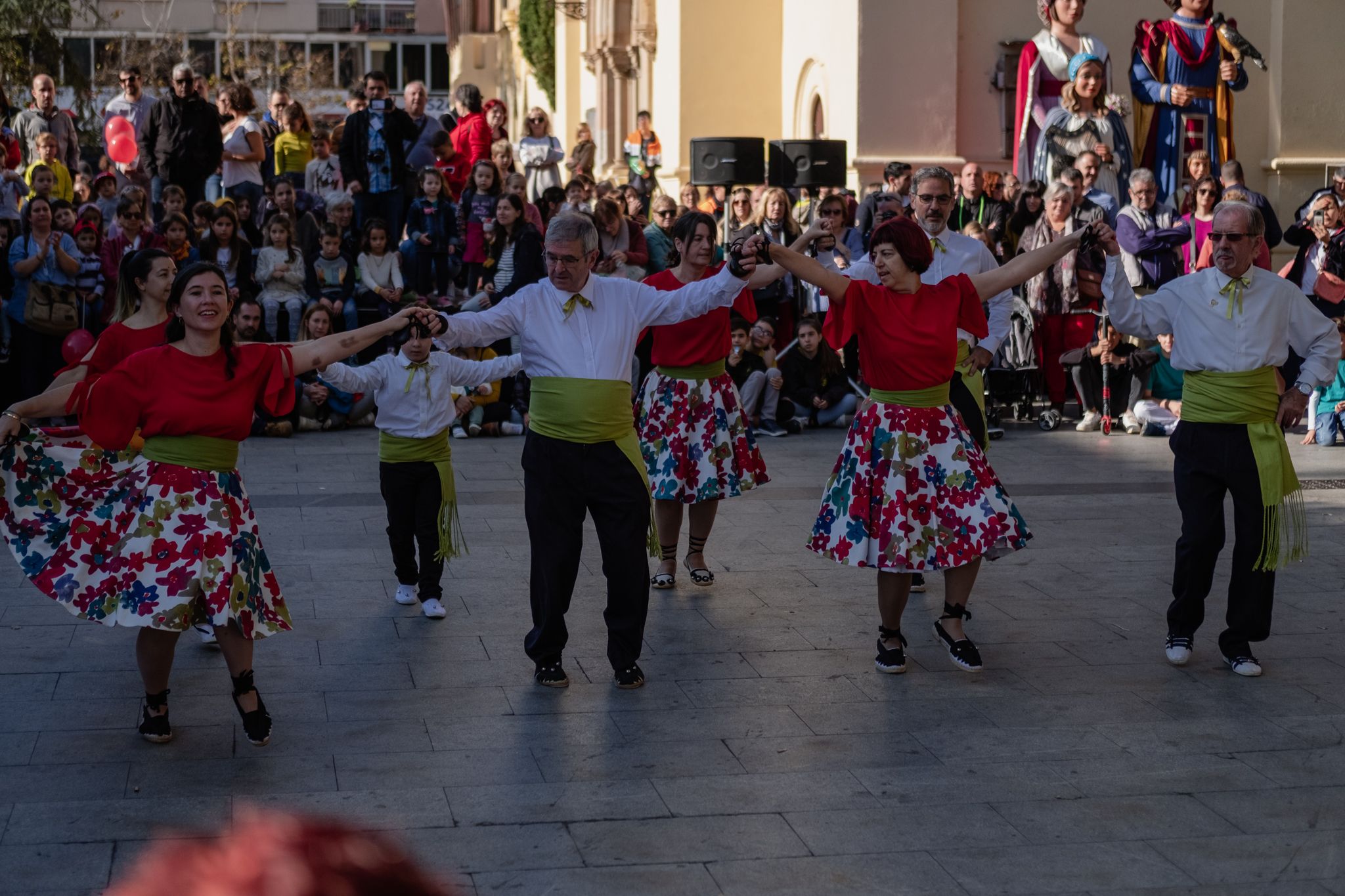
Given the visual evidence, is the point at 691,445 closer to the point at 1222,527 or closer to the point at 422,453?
the point at 422,453

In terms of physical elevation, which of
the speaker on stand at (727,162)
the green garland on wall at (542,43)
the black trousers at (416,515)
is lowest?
the black trousers at (416,515)

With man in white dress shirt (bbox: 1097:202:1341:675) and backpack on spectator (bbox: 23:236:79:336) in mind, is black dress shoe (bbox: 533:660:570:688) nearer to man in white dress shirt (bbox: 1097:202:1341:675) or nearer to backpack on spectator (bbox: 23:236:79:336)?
man in white dress shirt (bbox: 1097:202:1341:675)

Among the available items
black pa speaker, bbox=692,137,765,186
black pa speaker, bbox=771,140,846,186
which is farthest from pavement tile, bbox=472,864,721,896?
black pa speaker, bbox=771,140,846,186

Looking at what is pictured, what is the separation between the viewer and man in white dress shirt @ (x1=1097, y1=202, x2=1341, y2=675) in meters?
6.55

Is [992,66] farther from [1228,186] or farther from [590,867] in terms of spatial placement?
[590,867]

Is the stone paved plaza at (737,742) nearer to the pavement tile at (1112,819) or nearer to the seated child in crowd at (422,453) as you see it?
the pavement tile at (1112,819)

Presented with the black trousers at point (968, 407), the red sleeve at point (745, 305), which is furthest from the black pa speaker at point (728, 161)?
the black trousers at point (968, 407)

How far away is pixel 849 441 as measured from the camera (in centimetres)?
669

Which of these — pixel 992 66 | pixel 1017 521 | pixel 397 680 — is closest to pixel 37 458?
pixel 397 680

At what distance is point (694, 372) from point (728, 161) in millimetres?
7852

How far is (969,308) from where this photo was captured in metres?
6.61

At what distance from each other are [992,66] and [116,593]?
1542 centimetres

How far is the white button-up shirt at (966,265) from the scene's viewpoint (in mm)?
7754

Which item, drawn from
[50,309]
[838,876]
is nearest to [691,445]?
[838,876]
